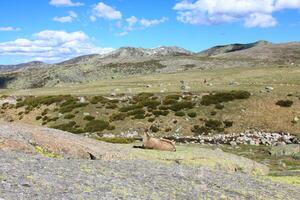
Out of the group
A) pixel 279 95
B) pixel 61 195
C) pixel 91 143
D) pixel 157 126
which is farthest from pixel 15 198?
pixel 279 95

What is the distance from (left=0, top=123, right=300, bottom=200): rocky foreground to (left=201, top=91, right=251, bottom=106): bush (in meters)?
40.8

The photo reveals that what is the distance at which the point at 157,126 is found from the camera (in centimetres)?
6269

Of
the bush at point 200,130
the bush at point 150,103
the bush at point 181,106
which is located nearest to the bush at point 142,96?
the bush at point 150,103

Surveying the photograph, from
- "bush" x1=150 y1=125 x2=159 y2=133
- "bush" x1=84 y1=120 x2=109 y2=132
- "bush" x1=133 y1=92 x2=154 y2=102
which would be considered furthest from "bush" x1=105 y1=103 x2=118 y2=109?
"bush" x1=150 y1=125 x2=159 y2=133

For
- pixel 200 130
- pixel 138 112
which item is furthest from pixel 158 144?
pixel 138 112

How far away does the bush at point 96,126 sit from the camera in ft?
209

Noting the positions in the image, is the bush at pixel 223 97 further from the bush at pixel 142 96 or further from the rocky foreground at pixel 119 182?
the rocky foreground at pixel 119 182

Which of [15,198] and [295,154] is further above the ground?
[15,198]

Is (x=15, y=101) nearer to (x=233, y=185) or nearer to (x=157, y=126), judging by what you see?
(x=157, y=126)

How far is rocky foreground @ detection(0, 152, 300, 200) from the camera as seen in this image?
15258 millimetres

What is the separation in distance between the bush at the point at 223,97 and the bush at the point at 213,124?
628 centimetres

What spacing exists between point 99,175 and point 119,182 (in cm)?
102

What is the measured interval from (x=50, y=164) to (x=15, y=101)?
2863 inches

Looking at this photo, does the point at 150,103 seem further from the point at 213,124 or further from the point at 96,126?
the point at 213,124
